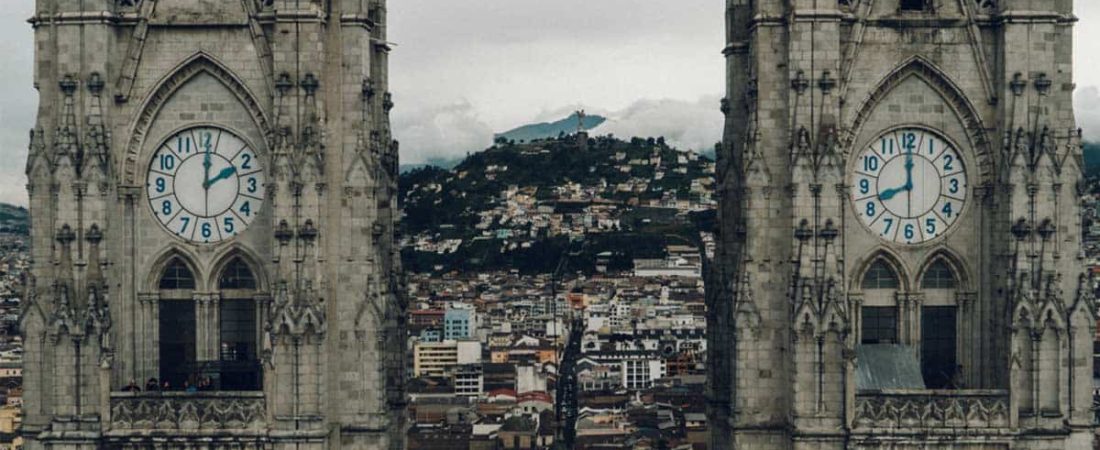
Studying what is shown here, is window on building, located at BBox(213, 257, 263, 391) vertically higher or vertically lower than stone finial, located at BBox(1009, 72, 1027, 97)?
lower

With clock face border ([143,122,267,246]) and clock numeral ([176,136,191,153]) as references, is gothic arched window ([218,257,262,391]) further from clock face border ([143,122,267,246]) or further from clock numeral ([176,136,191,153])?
clock numeral ([176,136,191,153])

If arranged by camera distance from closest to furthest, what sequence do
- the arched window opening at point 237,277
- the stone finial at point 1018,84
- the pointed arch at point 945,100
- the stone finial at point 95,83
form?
the stone finial at point 95,83 < the stone finial at point 1018,84 < the pointed arch at point 945,100 < the arched window opening at point 237,277

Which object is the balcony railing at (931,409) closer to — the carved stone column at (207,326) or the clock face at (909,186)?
the clock face at (909,186)

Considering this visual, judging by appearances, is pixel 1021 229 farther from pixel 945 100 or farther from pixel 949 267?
pixel 945 100

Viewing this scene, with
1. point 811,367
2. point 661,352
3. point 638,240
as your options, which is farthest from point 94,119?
point 638,240

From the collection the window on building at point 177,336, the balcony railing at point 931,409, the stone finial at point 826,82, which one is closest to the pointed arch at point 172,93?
the window on building at point 177,336

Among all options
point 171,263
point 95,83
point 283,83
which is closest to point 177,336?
point 171,263

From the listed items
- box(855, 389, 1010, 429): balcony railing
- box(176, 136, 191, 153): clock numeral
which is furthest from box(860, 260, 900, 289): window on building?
box(176, 136, 191, 153): clock numeral

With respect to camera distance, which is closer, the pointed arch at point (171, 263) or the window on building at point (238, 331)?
the pointed arch at point (171, 263)
